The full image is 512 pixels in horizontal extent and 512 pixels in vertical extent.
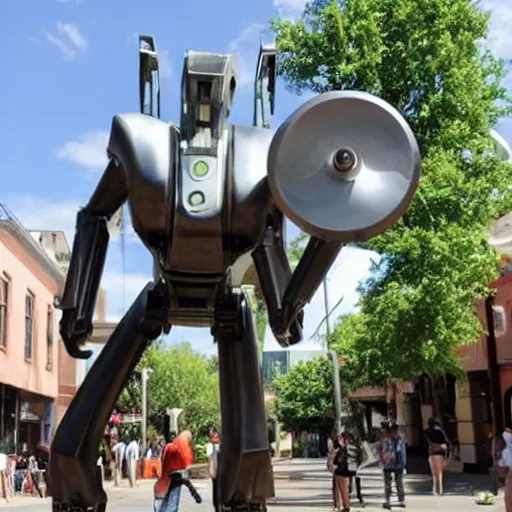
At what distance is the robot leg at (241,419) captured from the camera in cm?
410

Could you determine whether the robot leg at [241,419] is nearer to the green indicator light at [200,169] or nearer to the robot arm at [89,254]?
the robot arm at [89,254]

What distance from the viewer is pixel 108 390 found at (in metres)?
4.19

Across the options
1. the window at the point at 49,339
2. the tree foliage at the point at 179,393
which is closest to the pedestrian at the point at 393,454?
the window at the point at 49,339

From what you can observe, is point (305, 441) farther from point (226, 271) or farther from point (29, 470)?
point (226, 271)

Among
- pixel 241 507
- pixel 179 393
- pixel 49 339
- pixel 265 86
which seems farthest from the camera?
pixel 179 393

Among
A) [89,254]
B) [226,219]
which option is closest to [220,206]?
[226,219]

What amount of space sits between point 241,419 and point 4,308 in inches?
636

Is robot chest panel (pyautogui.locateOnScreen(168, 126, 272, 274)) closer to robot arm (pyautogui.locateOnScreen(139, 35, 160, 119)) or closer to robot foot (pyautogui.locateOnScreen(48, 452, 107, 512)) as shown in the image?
robot arm (pyautogui.locateOnScreen(139, 35, 160, 119))

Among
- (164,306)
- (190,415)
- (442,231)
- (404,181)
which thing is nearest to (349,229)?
(404,181)

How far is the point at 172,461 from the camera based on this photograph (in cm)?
776

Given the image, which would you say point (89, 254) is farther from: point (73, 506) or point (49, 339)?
point (49, 339)

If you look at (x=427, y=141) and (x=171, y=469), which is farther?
(x=427, y=141)

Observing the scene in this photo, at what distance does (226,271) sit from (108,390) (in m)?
0.94

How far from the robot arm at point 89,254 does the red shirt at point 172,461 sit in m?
3.84
